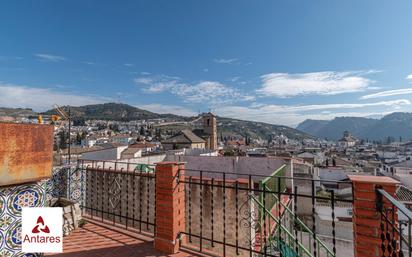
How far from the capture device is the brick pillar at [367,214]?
2.22 metres

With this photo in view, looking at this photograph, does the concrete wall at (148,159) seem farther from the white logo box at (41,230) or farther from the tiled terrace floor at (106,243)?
the white logo box at (41,230)

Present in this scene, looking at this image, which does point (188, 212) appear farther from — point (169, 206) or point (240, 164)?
point (240, 164)

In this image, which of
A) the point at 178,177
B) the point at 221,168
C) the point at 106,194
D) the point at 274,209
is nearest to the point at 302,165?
the point at 221,168

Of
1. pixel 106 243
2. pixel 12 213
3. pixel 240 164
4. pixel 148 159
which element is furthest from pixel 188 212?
pixel 148 159

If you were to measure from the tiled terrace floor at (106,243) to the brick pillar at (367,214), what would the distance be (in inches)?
84.5

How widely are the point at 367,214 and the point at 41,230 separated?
9.98 feet

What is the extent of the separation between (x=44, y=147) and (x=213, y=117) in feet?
165

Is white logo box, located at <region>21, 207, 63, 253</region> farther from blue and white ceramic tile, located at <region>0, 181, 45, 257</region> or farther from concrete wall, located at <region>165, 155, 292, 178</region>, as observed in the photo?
concrete wall, located at <region>165, 155, 292, 178</region>

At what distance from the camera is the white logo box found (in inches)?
71.9

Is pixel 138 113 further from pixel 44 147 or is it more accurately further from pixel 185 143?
pixel 44 147

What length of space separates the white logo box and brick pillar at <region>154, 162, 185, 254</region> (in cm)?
142

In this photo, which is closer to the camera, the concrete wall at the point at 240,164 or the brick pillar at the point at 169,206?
the brick pillar at the point at 169,206

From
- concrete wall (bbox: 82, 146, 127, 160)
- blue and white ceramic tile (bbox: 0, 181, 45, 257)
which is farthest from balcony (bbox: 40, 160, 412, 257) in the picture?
concrete wall (bbox: 82, 146, 127, 160)

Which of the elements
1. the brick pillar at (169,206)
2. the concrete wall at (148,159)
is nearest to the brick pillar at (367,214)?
the brick pillar at (169,206)
